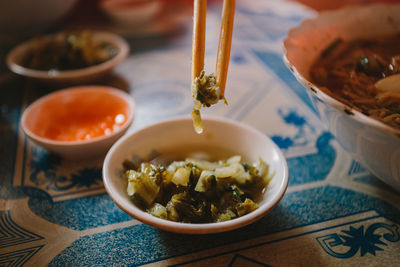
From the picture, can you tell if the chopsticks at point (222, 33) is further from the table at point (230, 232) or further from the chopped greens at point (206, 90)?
Result: the table at point (230, 232)

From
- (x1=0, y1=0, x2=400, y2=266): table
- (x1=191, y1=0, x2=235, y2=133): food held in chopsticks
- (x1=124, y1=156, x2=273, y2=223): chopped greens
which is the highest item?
(x1=191, y1=0, x2=235, y2=133): food held in chopsticks

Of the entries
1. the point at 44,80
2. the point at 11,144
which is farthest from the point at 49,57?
the point at 11,144

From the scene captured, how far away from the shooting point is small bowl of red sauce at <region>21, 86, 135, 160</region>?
1000mm

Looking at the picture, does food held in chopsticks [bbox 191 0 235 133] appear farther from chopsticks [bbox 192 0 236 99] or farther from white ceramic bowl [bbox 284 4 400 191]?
white ceramic bowl [bbox 284 4 400 191]

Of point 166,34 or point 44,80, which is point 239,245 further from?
point 166,34

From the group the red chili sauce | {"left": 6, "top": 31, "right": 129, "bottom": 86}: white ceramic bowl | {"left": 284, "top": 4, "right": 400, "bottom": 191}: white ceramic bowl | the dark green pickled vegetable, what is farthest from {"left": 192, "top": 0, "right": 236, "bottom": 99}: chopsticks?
the dark green pickled vegetable

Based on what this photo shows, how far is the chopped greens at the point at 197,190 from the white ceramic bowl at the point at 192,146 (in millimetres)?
31

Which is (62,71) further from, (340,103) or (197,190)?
(340,103)

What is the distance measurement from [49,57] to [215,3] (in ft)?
4.54

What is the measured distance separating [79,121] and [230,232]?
68cm

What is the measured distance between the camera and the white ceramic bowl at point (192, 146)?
77 centimetres

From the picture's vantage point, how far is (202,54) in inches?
27.8

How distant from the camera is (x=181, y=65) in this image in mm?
1684

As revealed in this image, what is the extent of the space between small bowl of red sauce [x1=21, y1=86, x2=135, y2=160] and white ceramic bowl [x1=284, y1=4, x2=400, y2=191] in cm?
57
